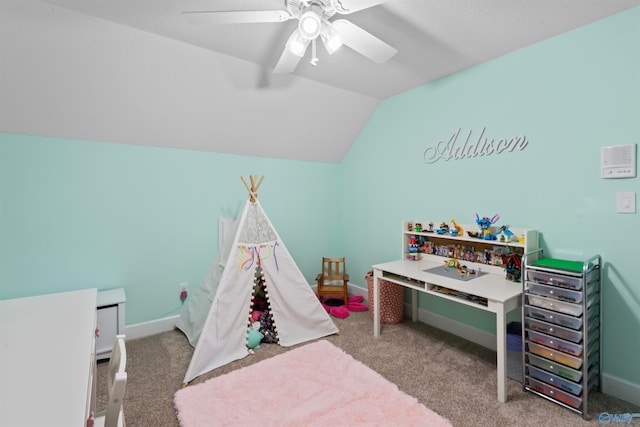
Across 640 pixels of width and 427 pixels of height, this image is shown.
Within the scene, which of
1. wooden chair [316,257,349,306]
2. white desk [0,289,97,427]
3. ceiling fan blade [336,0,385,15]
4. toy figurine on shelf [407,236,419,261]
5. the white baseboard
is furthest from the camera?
wooden chair [316,257,349,306]

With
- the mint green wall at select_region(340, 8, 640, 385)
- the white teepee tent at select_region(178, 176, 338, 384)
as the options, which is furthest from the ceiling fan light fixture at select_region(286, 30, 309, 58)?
the mint green wall at select_region(340, 8, 640, 385)

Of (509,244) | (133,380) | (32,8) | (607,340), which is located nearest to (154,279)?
(133,380)

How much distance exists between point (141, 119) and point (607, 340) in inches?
158

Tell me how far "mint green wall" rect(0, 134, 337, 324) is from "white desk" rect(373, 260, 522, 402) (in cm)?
158

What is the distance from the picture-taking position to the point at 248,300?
254 centimetres

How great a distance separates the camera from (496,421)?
1.76 metres

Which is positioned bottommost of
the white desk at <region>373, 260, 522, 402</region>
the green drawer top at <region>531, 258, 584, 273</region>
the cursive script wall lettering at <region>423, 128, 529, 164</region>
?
the white desk at <region>373, 260, 522, 402</region>

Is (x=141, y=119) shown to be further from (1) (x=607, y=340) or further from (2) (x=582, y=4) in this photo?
(1) (x=607, y=340)

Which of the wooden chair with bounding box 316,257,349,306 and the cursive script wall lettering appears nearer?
the cursive script wall lettering

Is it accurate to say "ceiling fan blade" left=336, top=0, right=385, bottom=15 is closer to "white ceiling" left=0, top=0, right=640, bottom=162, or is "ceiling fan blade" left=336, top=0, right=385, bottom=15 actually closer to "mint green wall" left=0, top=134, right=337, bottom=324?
"white ceiling" left=0, top=0, right=640, bottom=162

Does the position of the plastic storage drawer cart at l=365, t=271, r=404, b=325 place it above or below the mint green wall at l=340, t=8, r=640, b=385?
below

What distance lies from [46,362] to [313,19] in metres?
1.95

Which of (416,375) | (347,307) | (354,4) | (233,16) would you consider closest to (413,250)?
(347,307)

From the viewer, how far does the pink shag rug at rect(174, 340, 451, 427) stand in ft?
5.84
